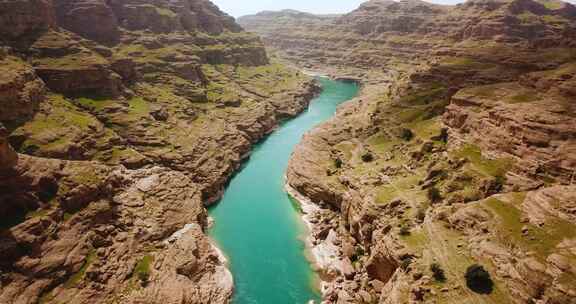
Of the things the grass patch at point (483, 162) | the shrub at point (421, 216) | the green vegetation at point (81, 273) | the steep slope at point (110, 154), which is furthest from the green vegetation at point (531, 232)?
the green vegetation at point (81, 273)

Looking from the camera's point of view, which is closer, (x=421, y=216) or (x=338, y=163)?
(x=421, y=216)

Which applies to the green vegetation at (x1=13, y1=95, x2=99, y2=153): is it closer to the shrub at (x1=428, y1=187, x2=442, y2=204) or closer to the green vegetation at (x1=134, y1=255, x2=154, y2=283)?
the green vegetation at (x1=134, y1=255, x2=154, y2=283)

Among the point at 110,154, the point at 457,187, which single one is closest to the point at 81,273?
the point at 110,154

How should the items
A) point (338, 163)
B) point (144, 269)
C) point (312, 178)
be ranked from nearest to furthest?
point (144, 269) < point (312, 178) < point (338, 163)

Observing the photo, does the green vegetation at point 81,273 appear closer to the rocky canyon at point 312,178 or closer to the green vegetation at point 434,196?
the rocky canyon at point 312,178

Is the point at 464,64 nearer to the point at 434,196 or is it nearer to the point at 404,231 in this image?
the point at 434,196

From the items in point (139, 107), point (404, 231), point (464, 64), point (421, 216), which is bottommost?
point (404, 231)

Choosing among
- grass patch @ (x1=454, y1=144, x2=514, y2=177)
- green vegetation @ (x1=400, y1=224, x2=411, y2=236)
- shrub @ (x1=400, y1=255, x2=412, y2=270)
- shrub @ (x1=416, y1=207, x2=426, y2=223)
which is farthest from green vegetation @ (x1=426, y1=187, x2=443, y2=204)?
shrub @ (x1=400, y1=255, x2=412, y2=270)
